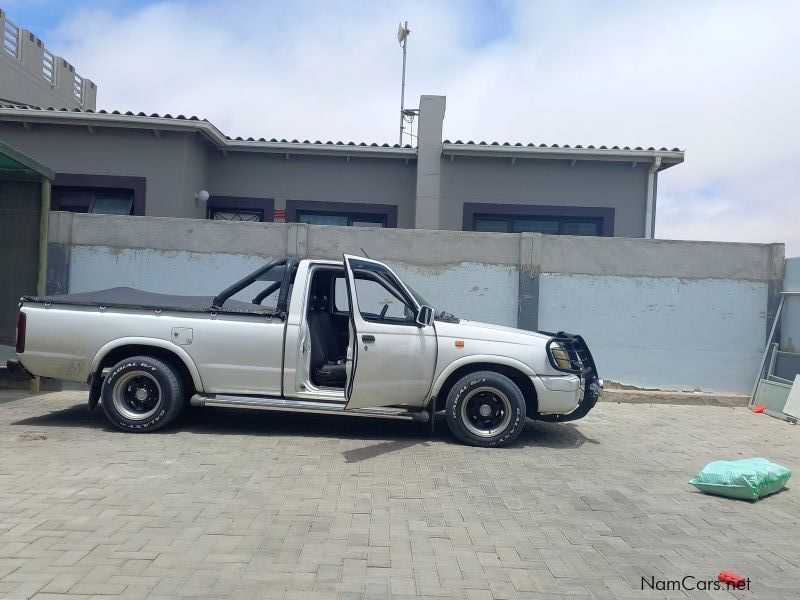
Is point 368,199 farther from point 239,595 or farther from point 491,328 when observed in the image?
point 239,595

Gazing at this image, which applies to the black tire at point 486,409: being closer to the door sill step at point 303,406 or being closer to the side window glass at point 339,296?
the door sill step at point 303,406

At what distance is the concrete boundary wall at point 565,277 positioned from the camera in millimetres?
11266

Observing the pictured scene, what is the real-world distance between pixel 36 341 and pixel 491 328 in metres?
5.04

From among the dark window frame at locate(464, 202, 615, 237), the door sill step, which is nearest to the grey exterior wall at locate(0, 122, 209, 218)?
the dark window frame at locate(464, 202, 615, 237)

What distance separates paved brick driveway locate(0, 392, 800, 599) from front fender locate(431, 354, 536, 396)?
77 centimetres

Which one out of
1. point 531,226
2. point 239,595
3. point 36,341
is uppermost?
point 531,226

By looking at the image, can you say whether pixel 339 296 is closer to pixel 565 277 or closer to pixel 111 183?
pixel 565 277

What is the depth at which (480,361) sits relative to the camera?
7918 mm

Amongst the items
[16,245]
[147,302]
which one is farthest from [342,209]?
[147,302]

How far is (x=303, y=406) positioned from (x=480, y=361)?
1.99 meters

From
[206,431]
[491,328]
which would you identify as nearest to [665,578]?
[491,328]

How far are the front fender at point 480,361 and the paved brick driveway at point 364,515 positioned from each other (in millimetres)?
767

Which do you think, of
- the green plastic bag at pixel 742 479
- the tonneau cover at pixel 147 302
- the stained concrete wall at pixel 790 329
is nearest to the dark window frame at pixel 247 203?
the tonneau cover at pixel 147 302

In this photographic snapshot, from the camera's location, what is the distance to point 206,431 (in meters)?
8.41
